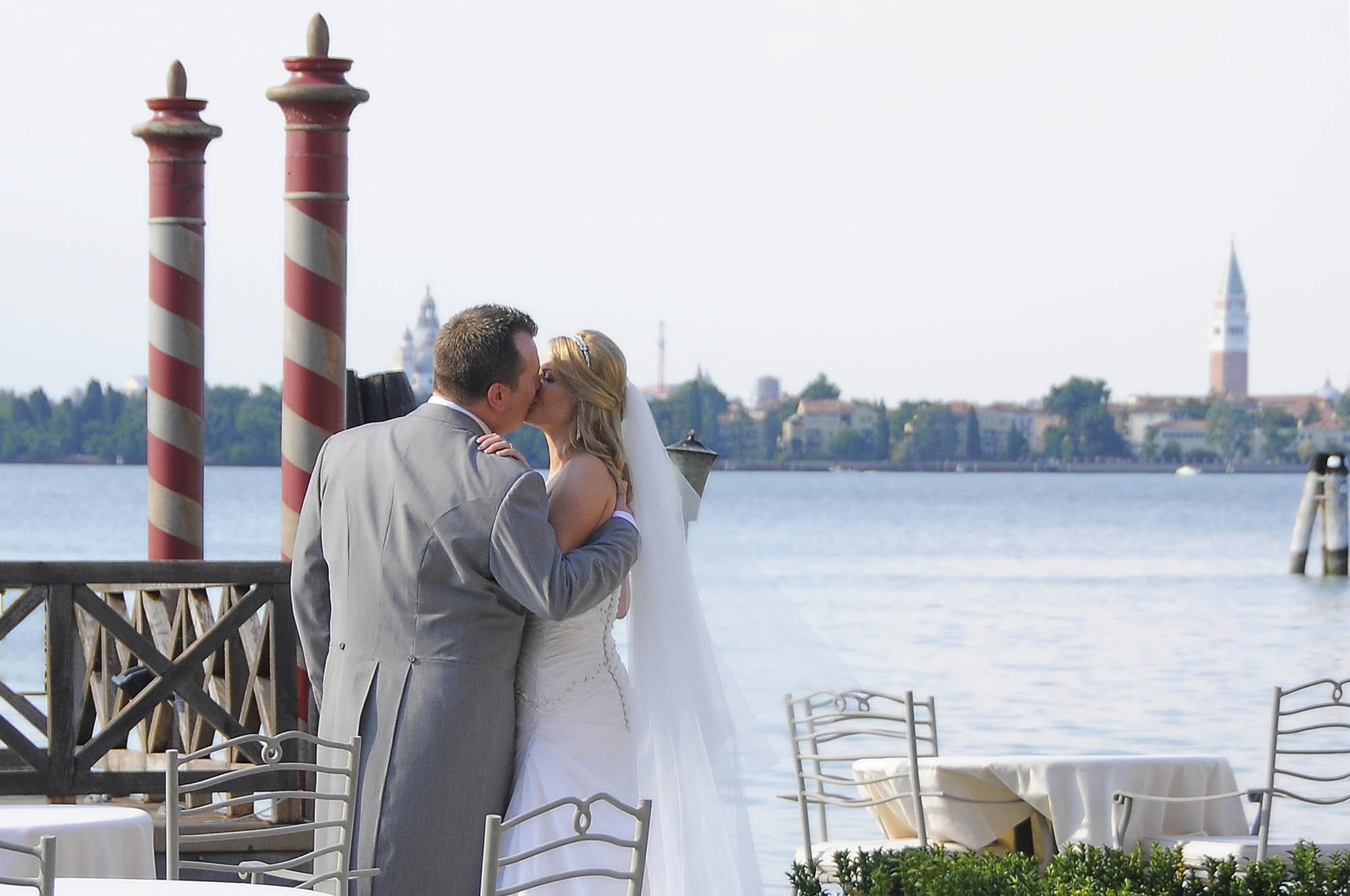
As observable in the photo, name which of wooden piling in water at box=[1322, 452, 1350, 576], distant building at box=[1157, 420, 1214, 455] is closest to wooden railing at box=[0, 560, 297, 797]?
wooden piling in water at box=[1322, 452, 1350, 576]

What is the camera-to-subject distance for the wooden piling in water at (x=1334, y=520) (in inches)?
1390

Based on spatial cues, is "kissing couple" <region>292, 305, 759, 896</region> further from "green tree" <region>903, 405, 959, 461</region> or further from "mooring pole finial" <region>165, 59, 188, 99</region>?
"green tree" <region>903, 405, 959, 461</region>

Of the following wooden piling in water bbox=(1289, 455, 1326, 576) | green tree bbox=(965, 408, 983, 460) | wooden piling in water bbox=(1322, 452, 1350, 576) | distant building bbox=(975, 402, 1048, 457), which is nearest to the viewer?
wooden piling in water bbox=(1322, 452, 1350, 576)

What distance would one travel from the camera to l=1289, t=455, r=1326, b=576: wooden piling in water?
35906 mm

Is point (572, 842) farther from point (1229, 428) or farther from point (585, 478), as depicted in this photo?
point (1229, 428)

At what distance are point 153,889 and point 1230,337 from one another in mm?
176004

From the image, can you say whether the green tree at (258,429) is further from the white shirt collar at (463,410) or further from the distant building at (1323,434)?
the distant building at (1323,434)

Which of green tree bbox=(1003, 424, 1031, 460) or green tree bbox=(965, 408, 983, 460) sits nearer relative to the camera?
green tree bbox=(965, 408, 983, 460)

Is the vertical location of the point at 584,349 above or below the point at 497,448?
above

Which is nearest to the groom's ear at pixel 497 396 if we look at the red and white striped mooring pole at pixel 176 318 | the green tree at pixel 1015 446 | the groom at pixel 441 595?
the groom at pixel 441 595

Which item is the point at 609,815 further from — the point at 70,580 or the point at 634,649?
the point at 70,580

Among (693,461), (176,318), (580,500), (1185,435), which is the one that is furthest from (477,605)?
(1185,435)

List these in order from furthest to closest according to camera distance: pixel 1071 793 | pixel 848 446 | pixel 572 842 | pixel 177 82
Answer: pixel 848 446, pixel 177 82, pixel 1071 793, pixel 572 842

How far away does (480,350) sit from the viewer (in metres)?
3.77
